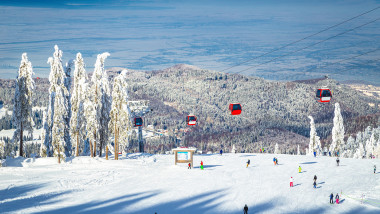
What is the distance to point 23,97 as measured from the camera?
5103 cm

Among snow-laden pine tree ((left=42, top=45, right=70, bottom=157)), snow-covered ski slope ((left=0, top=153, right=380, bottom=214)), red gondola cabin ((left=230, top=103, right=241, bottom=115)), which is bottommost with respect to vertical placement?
snow-covered ski slope ((left=0, top=153, right=380, bottom=214))

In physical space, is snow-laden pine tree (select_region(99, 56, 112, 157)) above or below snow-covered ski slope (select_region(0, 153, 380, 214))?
above

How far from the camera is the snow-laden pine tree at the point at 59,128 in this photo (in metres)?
47.5

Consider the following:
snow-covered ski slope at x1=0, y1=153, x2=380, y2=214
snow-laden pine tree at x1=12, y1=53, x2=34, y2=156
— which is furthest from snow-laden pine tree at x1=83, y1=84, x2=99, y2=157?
snow-laden pine tree at x1=12, y1=53, x2=34, y2=156

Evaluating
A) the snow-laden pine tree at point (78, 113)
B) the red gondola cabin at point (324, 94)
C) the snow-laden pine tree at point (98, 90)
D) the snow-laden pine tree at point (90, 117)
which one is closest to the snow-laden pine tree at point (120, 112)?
the snow-laden pine tree at point (98, 90)

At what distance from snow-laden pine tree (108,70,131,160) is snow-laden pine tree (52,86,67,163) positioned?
687 centimetres

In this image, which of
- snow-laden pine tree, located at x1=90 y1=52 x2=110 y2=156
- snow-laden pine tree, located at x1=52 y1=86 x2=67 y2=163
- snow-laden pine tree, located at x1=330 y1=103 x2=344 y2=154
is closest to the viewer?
snow-laden pine tree, located at x1=52 y1=86 x2=67 y2=163

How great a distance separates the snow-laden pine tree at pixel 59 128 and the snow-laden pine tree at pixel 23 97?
5.27 meters

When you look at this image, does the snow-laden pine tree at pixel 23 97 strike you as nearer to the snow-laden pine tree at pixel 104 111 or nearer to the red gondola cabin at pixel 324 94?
the snow-laden pine tree at pixel 104 111

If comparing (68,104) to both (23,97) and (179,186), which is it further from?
(179,186)

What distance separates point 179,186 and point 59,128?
721 inches

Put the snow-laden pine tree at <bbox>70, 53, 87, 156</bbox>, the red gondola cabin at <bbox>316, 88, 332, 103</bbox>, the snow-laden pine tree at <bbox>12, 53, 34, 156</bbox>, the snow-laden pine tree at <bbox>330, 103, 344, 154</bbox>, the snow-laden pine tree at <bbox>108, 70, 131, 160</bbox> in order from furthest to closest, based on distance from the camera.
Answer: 1. the snow-laden pine tree at <bbox>330, 103, 344, 154</bbox>
2. the red gondola cabin at <bbox>316, 88, 332, 103</bbox>
3. the snow-laden pine tree at <bbox>70, 53, 87, 156</bbox>
4. the snow-laden pine tree at <bbox>108, 70, 131, 160</bbox>
5. the snow-laden pine tree at <bbox>12, 53, 34, 156</bbox>

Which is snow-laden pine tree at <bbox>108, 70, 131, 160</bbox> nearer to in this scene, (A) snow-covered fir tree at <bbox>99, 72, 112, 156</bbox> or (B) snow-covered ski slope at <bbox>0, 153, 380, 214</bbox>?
(A) snow-covered fir tree at <bbox>99, 72, 112, 156</bbox>

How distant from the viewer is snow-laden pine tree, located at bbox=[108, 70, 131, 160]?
168ft
